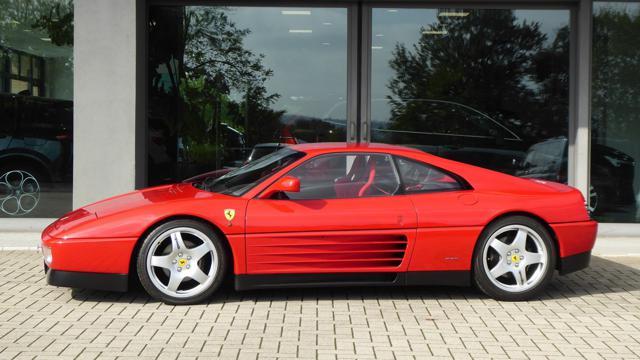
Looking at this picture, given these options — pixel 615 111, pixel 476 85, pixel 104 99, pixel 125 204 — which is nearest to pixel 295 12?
pixel 476 85

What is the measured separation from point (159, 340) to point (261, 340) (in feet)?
2.18

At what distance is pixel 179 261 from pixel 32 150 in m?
4.68

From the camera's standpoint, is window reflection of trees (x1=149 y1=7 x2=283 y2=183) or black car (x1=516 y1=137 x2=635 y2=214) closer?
black car (x1=516 y1=137 x2=635 y2=214)

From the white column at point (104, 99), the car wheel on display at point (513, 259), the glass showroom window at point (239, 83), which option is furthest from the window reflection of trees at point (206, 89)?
the car wheel on display at point (513, 259)

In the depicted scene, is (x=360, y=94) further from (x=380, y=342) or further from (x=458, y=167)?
(x=380, y=342)

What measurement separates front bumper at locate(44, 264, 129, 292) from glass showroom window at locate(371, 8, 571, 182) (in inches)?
194

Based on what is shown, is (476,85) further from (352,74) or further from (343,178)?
(343,178)

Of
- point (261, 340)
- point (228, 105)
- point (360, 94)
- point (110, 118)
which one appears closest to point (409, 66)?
point (360, 94)

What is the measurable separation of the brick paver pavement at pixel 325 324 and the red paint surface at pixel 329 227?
1.15 feet

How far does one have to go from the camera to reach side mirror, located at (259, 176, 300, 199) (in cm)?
623

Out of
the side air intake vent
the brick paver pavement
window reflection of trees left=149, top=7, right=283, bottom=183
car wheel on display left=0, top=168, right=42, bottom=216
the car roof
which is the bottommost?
the brick paver pavement

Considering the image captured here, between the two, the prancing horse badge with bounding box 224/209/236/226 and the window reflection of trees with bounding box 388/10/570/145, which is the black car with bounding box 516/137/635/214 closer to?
the window reflection of trees with bounding box 388/10/570/145

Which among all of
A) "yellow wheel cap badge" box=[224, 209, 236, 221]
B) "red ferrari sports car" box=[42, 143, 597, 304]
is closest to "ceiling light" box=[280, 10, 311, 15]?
"red ferrari sports car" box=[42, 143, 597, 304]

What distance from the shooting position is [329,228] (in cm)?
629
